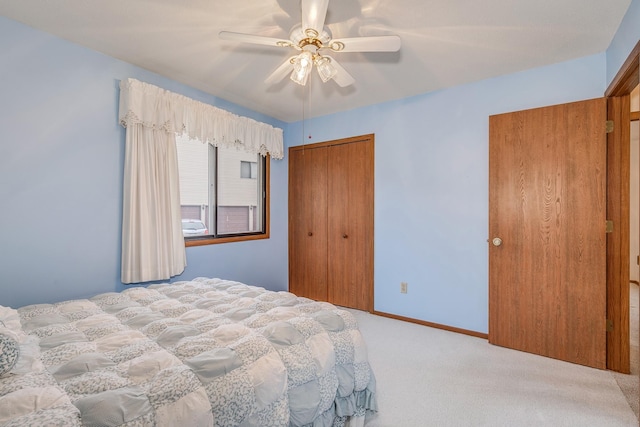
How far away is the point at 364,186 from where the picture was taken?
11.8 feet

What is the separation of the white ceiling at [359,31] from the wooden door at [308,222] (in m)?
1.34

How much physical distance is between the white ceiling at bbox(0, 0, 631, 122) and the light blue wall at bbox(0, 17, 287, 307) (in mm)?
176

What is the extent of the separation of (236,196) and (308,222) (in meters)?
0.99

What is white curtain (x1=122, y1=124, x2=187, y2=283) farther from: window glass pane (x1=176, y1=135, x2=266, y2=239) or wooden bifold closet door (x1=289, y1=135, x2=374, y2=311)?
wooden bifold closet door (x1=289, y1=135, x2=374, y2=311)

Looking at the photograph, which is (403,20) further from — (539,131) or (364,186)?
(364,186)

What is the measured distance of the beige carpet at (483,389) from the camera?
173cm

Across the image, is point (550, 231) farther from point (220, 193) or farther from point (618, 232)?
point (220, 193)

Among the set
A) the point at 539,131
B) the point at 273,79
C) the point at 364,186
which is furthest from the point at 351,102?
the point at 539,131

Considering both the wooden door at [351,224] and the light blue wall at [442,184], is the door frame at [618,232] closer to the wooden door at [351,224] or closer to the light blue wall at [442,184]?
the light blue wall at [442,184]

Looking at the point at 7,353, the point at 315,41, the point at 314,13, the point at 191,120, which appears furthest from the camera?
the point at 191,120

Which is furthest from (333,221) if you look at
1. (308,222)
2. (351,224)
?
(308,222)

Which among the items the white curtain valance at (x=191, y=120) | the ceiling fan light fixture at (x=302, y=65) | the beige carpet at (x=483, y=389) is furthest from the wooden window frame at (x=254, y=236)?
the ceiling fan light fixture at (x=302, y=65)

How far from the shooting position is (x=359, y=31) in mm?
2047

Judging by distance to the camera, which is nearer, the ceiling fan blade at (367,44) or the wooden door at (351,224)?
the ceiling fan blade at (367,44)
